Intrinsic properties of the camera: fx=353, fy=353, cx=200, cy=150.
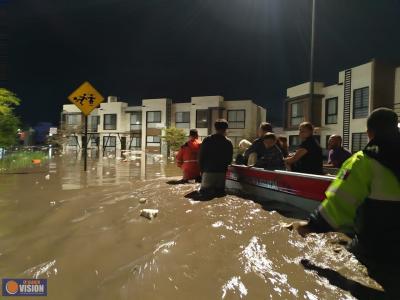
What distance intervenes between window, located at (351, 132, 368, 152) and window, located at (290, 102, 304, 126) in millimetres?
6305

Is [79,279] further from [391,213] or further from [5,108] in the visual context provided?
[5,108]

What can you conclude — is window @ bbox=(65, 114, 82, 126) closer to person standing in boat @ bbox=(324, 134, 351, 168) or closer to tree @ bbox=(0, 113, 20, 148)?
tree @ bbox=(0, 113, 20, 148)

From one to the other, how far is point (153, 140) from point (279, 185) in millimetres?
40987

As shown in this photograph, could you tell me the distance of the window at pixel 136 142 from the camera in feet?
156

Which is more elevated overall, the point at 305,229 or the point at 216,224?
the point at 305,229

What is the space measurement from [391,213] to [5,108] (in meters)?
14.2

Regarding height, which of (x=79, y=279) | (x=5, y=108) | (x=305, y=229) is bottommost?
(x=79, y=279)

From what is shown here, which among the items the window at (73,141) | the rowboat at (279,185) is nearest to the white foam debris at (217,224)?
the rowboat at (279,185)

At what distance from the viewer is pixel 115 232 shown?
4535 mm

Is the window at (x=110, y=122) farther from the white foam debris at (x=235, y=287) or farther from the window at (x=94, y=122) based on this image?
the white foam debris at (x=235, y=287)

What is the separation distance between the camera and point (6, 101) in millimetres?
14195

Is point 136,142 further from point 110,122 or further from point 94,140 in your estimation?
point 94,140

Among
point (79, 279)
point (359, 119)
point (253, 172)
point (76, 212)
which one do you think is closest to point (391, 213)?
point (79, 279)

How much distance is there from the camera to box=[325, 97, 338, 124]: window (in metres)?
27.2
